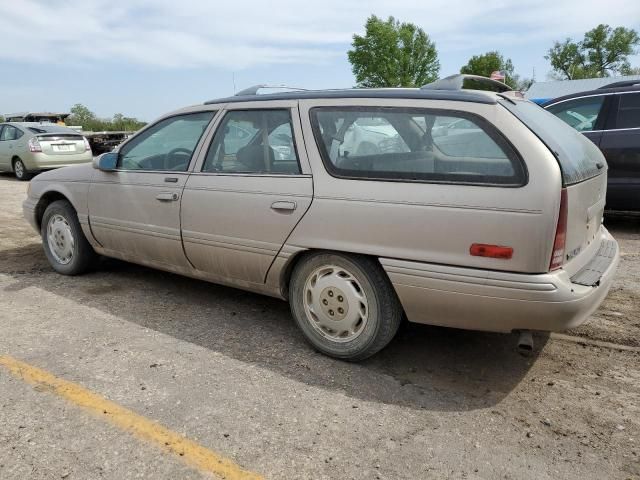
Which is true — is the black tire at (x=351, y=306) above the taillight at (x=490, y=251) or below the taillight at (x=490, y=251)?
below

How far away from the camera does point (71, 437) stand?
258cm

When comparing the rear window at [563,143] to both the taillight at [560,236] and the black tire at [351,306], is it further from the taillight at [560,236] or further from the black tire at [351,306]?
the black tire at [351,306]

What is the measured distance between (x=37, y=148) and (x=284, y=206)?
1199 centimetres

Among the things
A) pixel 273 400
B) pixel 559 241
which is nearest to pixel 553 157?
pixel 559 241

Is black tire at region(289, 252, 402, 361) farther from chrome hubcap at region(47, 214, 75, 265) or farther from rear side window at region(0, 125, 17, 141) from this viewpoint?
rear side window at region(0, 125, 17, 141)

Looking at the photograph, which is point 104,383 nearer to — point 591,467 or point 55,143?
point 591,467

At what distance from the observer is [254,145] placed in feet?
12.4

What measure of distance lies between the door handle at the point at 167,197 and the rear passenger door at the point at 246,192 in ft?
0.36

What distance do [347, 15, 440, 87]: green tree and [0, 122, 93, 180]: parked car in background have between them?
50.9 meters

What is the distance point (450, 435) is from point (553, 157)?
1461mm

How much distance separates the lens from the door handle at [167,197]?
400 centimetres

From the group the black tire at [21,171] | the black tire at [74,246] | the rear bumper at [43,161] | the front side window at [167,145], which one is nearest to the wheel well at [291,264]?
the front side window at [167,145]

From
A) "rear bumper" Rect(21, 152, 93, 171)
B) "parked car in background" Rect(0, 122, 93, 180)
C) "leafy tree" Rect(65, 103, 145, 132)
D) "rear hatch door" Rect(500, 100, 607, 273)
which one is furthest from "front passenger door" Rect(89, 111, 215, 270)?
"leafy tree" Rect(65, 103, 145, 132)

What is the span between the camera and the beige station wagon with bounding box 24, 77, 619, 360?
2.74m
